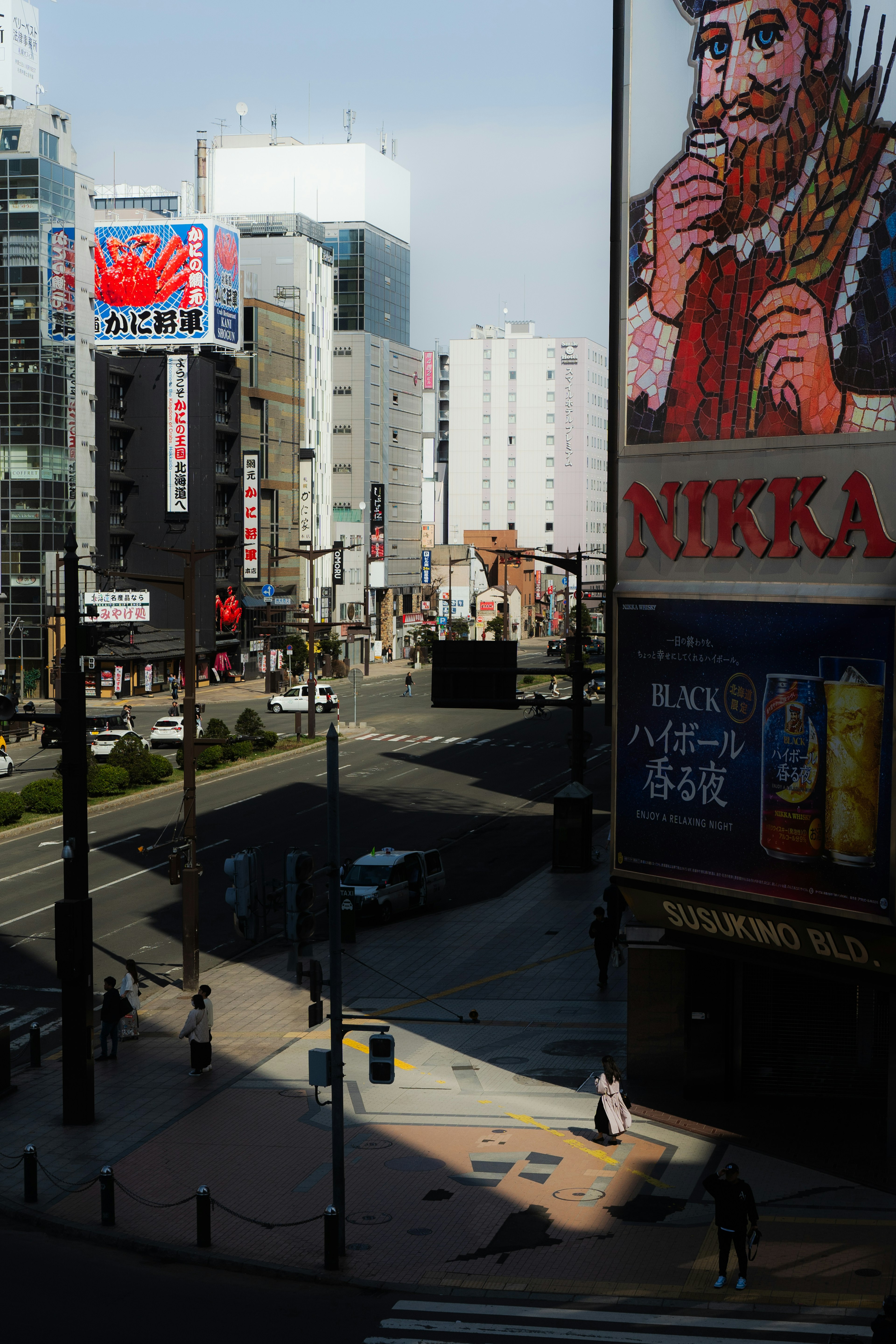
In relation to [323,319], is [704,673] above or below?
below

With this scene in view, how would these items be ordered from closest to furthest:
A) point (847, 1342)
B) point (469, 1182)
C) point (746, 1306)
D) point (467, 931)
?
point (847, 1342), point (746, 1306), point (469, 1182), point (467, 931)

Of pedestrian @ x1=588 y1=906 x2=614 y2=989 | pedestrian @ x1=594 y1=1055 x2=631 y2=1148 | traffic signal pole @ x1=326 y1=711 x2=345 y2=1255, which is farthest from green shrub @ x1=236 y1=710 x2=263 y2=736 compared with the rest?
traffic signal pole @ x1=326 y1=711 x2=345 y2=1255

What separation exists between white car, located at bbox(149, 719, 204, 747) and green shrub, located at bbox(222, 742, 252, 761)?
13.4 ft

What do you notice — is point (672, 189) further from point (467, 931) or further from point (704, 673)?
point (467, 931)

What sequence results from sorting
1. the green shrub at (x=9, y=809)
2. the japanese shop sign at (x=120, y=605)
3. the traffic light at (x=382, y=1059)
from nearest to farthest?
1. the traffic light at (x=382, y=1059)
2. the green shrub at (x=9, y=809)
3. the japanese shop sign at (x=120, y=605)

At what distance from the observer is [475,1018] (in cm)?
2878

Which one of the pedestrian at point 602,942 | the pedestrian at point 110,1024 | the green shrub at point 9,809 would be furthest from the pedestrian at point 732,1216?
the green shrub at point 9,809

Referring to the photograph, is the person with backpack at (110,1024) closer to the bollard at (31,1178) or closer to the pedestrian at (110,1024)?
the pedestrian at (110,1024)

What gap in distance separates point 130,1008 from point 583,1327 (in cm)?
1372

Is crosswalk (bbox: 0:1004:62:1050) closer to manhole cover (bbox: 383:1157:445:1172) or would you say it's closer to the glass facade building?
manhole cover (bbox: 383:1157:445:1172)

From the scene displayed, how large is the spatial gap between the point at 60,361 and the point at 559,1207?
82312 millimetres

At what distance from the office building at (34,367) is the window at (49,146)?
0.25 feet

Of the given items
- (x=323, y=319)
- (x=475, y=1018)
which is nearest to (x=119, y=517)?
(x=323, y=319)

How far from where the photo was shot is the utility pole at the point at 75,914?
23234mm
